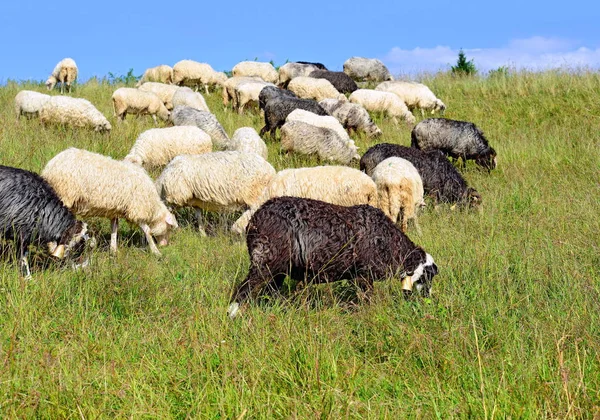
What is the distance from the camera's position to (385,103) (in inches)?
690

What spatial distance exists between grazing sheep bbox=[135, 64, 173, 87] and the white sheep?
16.1 metres

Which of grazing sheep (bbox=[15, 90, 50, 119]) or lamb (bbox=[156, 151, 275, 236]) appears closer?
lamb (bbox=[156, 151, 275, 236])

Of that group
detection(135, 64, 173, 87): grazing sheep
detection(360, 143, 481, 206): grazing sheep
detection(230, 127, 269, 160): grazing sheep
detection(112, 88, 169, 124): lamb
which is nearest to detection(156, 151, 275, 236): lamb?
detection(230, 127, 269, 160): grazing sheep

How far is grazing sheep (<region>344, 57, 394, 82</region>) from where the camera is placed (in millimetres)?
24694

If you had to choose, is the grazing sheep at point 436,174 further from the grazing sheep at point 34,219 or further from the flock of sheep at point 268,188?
the grazing sheep at point 34,219

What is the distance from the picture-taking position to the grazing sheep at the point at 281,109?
Result: 1444 centimetres

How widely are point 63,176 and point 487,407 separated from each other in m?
5.62

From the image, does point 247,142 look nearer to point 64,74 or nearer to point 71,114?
→ point 71,114

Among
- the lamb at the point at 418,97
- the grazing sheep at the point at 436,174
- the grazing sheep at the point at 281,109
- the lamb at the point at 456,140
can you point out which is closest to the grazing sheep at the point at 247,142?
the grazing sheep at the point at 436,174

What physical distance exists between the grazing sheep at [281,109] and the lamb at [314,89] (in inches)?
159

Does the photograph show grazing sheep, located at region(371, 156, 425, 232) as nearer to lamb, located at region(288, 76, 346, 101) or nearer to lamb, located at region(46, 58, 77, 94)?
lamb, located at region(288, 76, 346, 101)

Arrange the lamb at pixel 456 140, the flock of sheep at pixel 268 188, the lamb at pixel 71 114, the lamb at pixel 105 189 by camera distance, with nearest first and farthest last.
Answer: the flock of sheep at pixel 268 188 < the lamb at pixel 105 189 < the lamb at pixel 456 140 < the lamb at pixel 71 114

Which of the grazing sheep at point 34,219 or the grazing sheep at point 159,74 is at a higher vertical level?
the grazing sheep at point 159,74

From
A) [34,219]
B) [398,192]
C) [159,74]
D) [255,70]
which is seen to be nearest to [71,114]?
[34,219]
